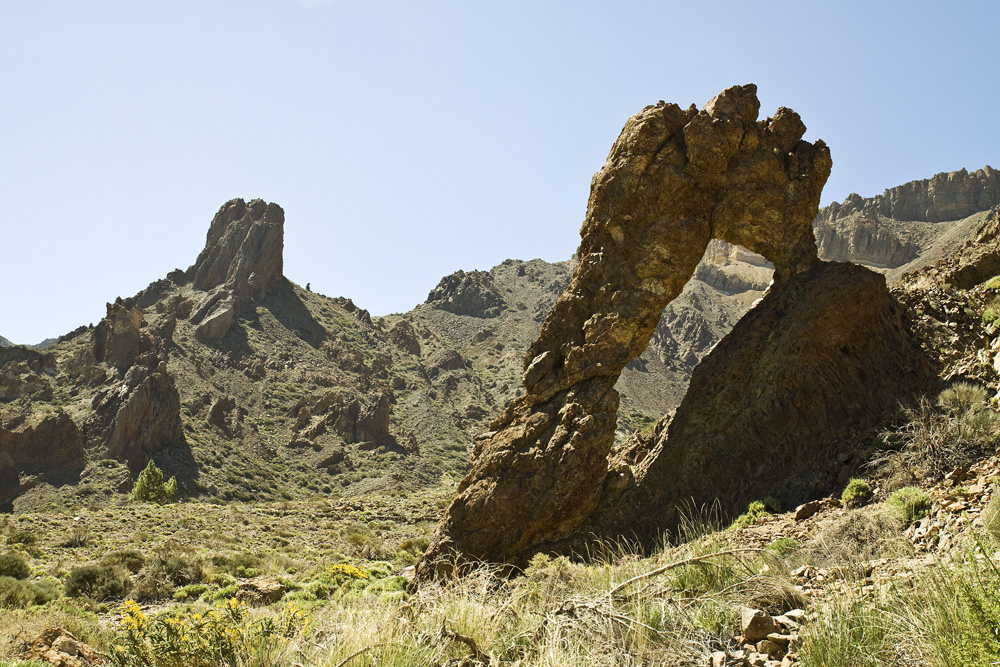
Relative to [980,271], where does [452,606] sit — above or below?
below

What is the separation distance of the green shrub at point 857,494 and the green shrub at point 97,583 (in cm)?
1596

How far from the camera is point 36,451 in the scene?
4631cm

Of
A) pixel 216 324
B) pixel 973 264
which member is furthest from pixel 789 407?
pixel 216 324

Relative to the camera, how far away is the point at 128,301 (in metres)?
85.1

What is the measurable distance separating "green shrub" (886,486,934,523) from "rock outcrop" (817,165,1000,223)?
10821cm

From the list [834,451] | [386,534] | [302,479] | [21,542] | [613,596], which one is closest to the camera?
[613,596]

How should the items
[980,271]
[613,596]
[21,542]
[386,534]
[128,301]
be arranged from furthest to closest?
[128,301] < [386,534] < [21,542] < [980,271] < [613,596]

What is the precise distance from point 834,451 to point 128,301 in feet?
311

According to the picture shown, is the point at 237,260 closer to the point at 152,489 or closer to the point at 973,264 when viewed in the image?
the point at 152,489

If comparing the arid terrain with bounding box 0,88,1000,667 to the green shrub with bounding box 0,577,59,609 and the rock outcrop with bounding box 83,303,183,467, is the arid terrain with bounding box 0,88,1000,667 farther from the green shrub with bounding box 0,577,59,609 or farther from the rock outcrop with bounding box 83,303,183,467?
the rock outcrop with bounding box 83,303,183,467

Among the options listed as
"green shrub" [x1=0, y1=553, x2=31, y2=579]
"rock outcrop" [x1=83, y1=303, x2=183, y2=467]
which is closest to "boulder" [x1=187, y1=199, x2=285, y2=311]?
"rock outcrop" [x1=83, y1=303, x2=183, y2=467]

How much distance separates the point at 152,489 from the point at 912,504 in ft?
152

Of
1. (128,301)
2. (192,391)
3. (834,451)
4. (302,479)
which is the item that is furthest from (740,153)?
(128,301)

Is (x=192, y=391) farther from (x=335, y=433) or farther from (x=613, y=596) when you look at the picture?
(x=613, y=596)
